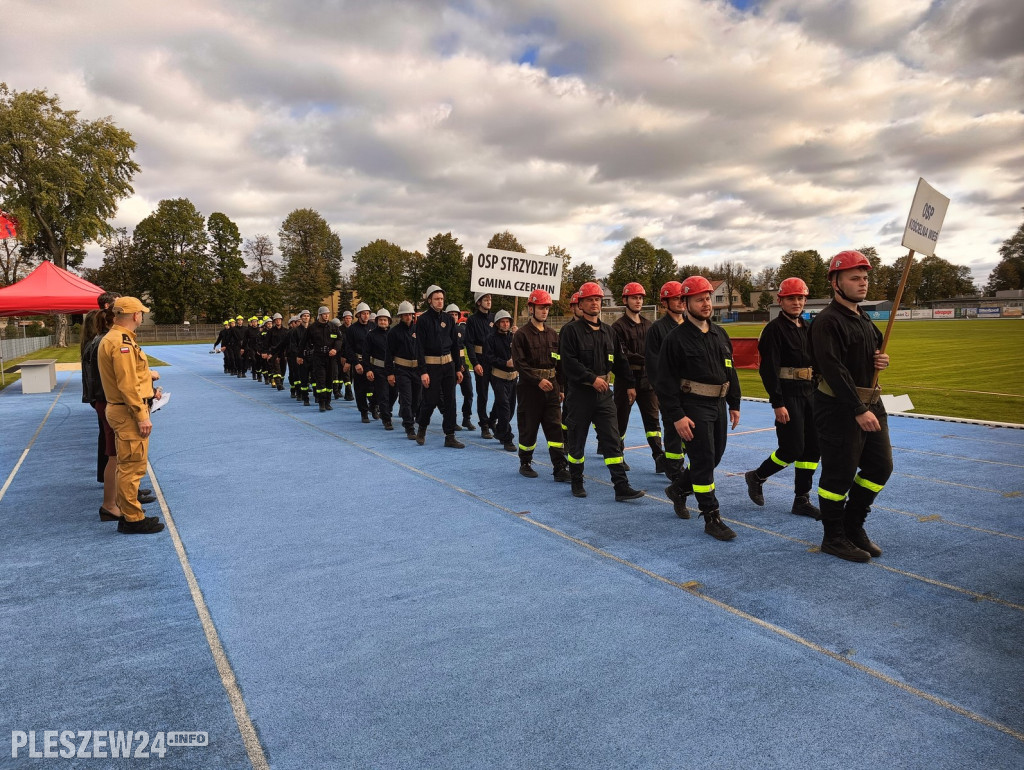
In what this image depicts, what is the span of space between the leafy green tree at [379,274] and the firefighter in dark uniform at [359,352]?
70.0 meters

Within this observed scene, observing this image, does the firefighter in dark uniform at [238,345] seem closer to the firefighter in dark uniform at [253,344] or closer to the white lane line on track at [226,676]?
the firefighter in dark uniform at [253,344]

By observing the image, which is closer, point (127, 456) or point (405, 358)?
point (127, 456)

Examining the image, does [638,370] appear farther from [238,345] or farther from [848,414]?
[238,345]

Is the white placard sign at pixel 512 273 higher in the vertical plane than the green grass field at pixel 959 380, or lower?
higher

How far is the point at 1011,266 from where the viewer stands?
11312cm

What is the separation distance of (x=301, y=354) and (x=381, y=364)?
3.74m

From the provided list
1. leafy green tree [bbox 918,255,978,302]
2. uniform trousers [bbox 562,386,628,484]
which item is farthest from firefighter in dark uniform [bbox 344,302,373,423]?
leafy green tree [bbox 918,255,978,302]

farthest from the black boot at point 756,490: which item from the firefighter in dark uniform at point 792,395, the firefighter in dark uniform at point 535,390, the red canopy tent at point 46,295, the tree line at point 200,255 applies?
the tree line at point 200,255

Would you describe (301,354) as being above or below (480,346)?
below

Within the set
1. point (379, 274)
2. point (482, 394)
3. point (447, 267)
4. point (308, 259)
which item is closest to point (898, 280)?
point (447, 267)

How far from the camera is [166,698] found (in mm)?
3105

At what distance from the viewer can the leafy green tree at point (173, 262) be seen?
70375mm

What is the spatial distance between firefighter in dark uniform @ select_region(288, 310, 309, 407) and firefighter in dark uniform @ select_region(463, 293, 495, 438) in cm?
477

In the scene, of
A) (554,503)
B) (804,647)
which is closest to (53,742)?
(804,647)
